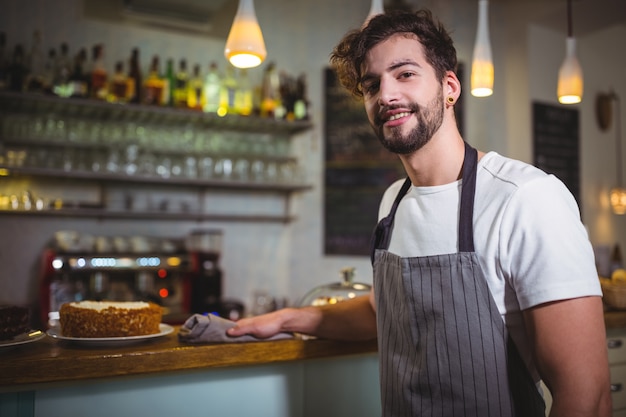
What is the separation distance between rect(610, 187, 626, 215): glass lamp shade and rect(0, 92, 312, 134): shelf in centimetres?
303

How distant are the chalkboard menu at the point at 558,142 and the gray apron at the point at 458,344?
362 centimetres

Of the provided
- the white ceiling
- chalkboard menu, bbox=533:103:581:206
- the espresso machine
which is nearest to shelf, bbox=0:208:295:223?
the espresso machine

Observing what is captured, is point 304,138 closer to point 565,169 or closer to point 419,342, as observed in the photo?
point 565,169

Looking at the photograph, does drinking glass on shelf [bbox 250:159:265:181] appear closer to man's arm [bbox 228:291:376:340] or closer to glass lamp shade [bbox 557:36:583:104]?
glass lamp shade [bbox 557:36:583:104]

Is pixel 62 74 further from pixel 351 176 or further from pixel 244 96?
pixel 351 176

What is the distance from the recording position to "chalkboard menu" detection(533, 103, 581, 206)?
464 centimetres

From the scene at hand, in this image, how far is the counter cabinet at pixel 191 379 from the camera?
133cm

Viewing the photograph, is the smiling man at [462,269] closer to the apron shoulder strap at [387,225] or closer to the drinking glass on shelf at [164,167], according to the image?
the apron shoulder strap at [387,225]

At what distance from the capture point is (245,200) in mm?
4402

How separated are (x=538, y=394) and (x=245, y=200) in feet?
11.0

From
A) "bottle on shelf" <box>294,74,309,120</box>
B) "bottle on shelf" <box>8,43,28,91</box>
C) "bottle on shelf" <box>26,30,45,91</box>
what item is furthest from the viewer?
"bottle on shelf" <box>294,74,309,120</box>

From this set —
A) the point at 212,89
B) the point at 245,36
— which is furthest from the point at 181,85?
the point at 245,36

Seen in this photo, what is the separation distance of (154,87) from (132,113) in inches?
9.0

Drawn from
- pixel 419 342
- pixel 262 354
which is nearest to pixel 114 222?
pixel 262 354
